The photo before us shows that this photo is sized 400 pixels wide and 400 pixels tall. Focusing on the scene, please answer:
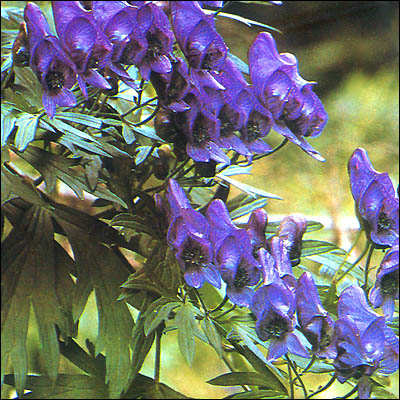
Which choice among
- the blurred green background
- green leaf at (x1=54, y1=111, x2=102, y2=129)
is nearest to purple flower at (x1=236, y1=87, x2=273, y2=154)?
green leaf at (x1=54, y1=111, x2=102, y2=129)

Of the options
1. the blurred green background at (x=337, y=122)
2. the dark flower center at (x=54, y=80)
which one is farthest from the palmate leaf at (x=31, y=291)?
the blurred green background at (x=337, y=122)

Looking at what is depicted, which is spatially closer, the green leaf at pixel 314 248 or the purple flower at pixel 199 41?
the purple flower at pixel 199 41

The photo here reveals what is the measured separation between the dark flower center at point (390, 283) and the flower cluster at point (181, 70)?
11 centimetres

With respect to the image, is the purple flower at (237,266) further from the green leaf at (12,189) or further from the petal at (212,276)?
the green leaf at (12,189)

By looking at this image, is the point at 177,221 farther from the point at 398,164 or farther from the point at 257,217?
the point at 398,164

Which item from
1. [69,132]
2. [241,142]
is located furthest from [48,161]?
[241,142]

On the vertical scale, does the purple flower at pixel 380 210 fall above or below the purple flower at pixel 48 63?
below

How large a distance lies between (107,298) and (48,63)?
0.54 feet

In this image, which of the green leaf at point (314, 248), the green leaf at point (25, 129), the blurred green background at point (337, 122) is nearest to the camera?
the green leaf at point (25, 129)

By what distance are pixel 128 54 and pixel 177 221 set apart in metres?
0.11

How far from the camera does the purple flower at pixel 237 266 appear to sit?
0.38m

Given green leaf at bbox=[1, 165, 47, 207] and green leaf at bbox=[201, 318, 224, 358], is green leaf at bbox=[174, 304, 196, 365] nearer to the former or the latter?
green leaf at bbox=[201, 318, 224, 358]

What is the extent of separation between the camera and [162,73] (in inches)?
15.7

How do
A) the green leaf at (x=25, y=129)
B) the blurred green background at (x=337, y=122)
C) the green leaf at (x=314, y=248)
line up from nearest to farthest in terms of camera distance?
the green leaf at (x=25, y=129), the green leaf at (x=314, y=248), the blurred green background at (x=337, y=122)
